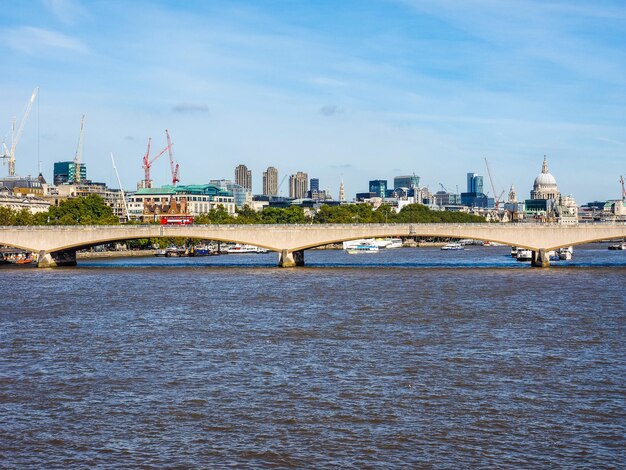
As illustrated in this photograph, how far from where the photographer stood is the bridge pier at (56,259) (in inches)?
3932

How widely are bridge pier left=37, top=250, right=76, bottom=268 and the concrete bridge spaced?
0.10 m

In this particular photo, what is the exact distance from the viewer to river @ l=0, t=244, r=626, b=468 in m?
23.7

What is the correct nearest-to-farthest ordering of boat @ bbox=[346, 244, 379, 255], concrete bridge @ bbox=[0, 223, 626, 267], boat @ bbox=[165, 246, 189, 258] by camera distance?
1. concrete bridge @ bbox=[0, 223, 626, 267]
2. boat @ bbox=[165, 246, 189, 258]
3. boat @ bbox=[346, 244, 379, 255]

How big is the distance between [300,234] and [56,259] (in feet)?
88.9

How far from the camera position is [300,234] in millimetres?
96188

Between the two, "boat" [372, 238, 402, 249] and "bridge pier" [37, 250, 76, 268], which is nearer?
"bridge pier" [37, 250, 76, 268]

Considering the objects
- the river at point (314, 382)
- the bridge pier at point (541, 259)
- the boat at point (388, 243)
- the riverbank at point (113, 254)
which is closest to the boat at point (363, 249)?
the boat at point (388, 243)

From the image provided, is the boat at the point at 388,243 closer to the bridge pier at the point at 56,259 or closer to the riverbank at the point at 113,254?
the riverbank at the point at 113,254

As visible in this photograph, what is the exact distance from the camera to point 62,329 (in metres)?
44.2

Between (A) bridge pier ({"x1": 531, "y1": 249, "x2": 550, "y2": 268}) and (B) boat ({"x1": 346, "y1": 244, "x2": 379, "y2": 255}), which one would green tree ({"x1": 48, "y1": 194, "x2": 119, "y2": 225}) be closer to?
(B) boat ({"x1": 346, "y1": 244, "x2": 379, "y2": 255})

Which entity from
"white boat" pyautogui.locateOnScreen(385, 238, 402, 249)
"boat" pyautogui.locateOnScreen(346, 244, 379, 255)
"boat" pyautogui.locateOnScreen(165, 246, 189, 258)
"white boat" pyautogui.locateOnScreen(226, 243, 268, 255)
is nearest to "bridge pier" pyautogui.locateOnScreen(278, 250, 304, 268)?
"boat" pyautogui.locateOnScreen(165, 246, 189, 258)

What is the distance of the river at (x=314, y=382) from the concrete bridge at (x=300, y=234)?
1405 inches

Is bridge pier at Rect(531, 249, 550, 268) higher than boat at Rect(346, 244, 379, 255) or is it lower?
higher

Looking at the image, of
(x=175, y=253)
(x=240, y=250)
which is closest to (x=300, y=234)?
(x=175, y=253)
